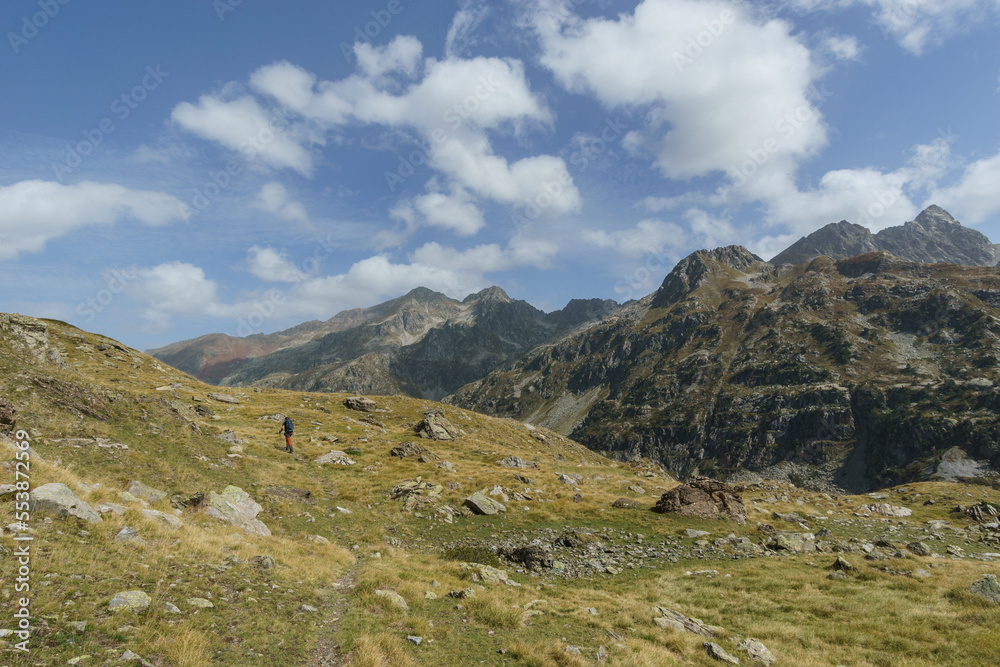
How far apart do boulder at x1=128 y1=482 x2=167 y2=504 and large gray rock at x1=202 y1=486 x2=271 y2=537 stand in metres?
1.80

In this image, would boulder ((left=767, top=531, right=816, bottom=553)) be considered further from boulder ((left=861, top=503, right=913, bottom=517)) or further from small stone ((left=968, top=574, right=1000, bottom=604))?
boulder ((left=861, top=503, right=913, bottom=517))

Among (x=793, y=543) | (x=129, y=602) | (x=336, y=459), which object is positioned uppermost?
(x=129, y=602)

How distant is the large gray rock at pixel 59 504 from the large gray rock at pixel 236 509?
635 cm

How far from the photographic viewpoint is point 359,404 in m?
73.4

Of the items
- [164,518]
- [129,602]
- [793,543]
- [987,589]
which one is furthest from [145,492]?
[793,543]

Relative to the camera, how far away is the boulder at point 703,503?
98.9 ft

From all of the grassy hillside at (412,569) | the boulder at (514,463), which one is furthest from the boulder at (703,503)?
the boulder at (514,463)

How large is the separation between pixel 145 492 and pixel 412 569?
1244 cm

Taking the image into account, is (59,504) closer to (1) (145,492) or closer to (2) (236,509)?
(1) (145,492)

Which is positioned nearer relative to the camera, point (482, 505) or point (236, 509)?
point (236, 509)

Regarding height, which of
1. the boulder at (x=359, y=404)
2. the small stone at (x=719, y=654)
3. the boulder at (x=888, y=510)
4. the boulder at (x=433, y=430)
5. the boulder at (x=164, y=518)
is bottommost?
the boulder at (x=888, y=510)

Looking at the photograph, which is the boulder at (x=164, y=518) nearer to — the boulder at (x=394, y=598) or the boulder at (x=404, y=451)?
the boulder at (x=394, y=598)

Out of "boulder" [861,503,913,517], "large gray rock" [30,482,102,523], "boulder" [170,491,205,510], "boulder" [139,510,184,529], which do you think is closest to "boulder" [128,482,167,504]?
"boulder" [170,491,205,510]

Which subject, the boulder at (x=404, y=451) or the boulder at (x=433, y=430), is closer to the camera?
the boulder at (x=404, y=451)
